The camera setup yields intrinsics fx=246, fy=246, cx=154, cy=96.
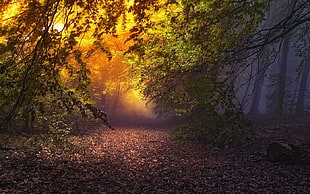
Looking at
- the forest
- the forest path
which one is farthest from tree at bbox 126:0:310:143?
the forest path

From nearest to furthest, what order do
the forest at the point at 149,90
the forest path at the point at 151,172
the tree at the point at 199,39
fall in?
the forest at the point at 149,90, the forest path at the point at 151,172, the tree at the point at 199,39

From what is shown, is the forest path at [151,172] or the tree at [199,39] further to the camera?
the tree at [199,39]

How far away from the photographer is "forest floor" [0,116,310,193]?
5.57 metres

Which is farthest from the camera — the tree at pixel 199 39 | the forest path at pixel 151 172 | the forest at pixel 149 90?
the tree at pixel 199 39

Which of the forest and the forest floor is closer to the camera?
the forest

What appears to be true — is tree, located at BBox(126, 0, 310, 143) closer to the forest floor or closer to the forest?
the forest

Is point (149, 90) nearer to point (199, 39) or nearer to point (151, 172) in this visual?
point (151, 172)

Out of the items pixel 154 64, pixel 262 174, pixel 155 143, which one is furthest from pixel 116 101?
pixel 262 174

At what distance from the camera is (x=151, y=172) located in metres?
7.00

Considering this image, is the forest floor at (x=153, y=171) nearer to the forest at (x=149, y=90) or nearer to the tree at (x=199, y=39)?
the forest at (x=149, y=90)

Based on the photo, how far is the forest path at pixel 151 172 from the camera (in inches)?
219

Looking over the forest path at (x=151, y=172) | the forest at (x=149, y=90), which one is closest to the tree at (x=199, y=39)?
the forest at (x=149, y=90)

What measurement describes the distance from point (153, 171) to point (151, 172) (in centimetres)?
10

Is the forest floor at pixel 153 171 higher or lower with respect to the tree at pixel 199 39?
lower
